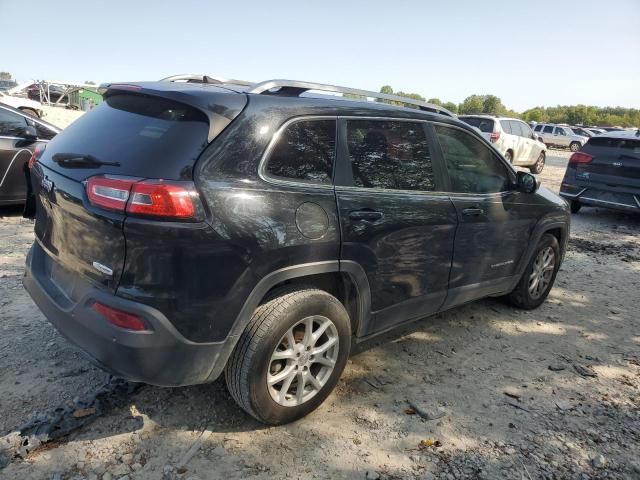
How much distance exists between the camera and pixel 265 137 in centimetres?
246

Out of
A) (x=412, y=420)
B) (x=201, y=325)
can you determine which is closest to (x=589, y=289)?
(x=412, y=420)

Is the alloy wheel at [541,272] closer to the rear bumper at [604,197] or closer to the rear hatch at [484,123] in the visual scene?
the rear bumper at [604,197]

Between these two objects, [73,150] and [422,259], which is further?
[422,259]

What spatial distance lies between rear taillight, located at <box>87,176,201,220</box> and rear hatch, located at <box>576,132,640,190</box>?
27.3 ft

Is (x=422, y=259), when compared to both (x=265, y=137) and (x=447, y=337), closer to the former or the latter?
(x=447, y=337)

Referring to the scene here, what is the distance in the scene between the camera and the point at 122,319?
2.21 metres

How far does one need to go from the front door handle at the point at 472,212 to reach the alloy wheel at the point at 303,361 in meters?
1.37

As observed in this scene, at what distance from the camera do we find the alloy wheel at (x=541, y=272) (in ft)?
14.8

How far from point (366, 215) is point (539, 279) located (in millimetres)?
2582

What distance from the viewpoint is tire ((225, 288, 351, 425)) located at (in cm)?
245

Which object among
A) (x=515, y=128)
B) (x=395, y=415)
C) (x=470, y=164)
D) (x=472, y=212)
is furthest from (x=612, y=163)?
(x=515, y=128)

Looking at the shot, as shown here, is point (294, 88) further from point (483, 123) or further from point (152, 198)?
point (483, 123)

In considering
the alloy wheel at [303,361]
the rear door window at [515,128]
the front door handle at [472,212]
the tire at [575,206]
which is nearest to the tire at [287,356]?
the alloy wheel at [303,361]

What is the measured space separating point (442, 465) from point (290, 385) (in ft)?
2.93
